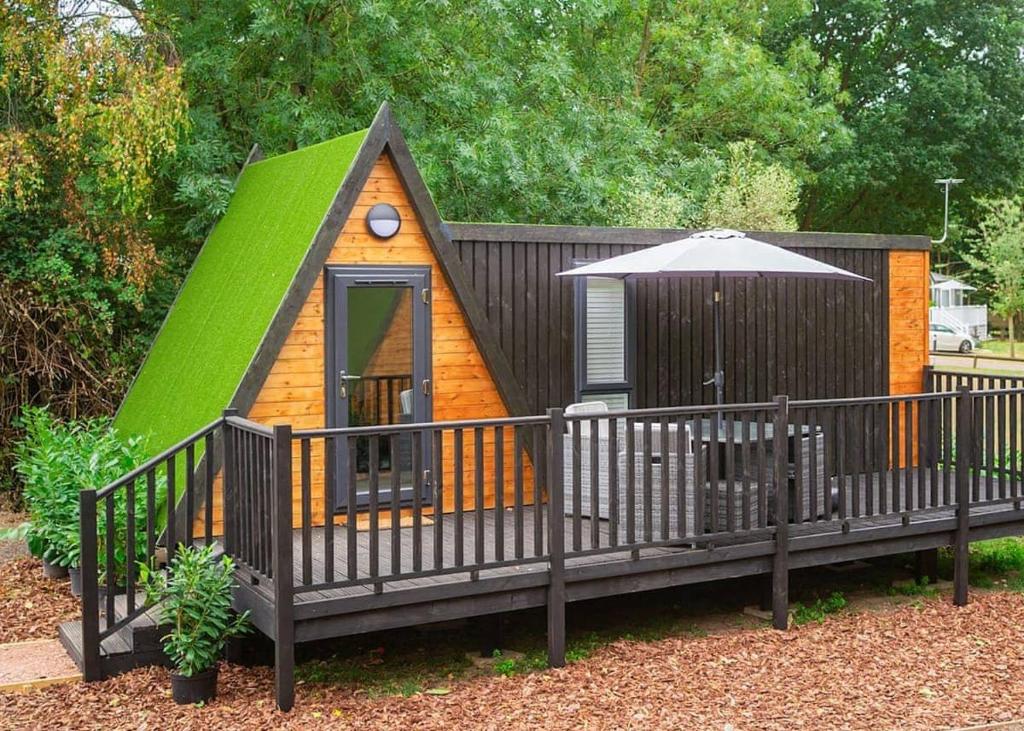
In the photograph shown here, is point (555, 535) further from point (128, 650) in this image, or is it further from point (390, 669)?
point (128, 650)

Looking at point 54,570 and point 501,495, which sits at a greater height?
point 501,495

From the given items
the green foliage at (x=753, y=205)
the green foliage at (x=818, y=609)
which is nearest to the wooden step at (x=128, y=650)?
the green foliage at (x=818, y=609)

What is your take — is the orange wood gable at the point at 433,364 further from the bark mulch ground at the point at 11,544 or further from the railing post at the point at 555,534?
the bark mulch ground at the point at 11,544

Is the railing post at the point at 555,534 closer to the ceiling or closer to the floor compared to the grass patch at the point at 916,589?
closer to the ceiling

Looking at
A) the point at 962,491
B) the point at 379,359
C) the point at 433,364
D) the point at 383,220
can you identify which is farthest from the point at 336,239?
the point at 962,491

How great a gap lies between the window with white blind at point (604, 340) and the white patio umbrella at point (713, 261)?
0.52m

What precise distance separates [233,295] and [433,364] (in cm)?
176

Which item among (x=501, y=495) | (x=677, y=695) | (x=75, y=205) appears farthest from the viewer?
(x=75, y=205)

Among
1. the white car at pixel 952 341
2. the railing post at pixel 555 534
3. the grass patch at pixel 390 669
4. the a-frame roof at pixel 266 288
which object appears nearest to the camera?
the grass patch at pixel 390 669

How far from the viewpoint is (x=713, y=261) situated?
28.2 feet

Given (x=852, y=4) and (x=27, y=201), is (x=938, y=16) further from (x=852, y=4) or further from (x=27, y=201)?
(x=27, y=201)

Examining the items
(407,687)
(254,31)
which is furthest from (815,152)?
(407,687)

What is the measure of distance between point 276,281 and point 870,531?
474cm

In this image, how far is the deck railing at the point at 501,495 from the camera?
644cm
